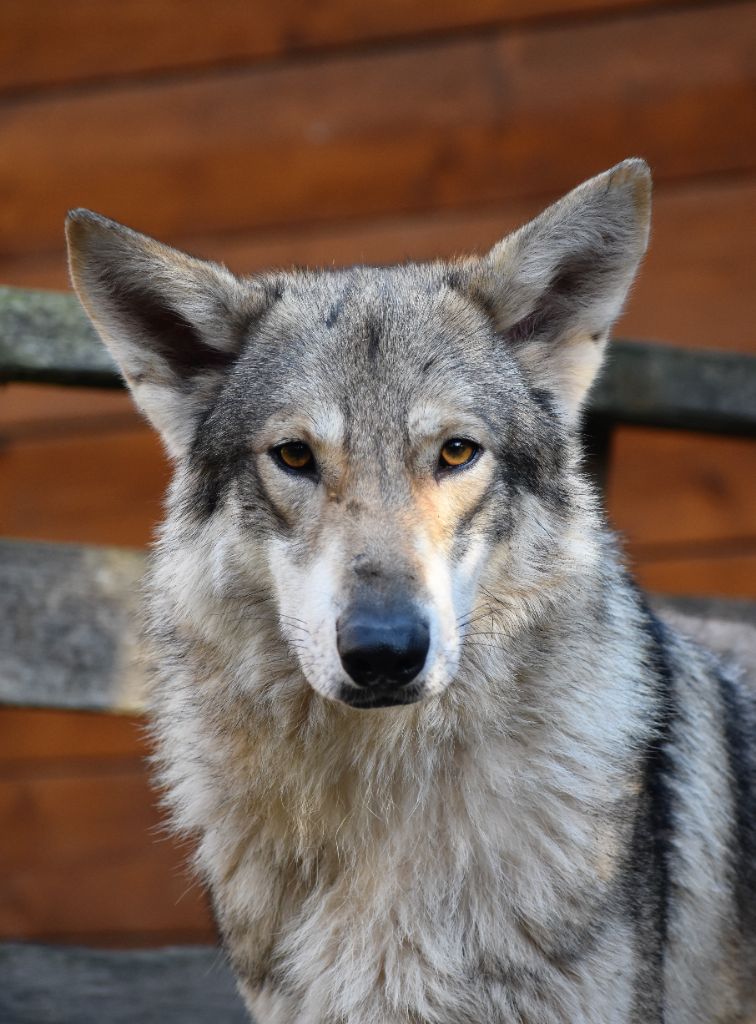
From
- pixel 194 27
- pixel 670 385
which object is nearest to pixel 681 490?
pixel 670 385

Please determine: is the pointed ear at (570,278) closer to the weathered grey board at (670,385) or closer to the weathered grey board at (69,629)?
the weathered grey board at (670,385)

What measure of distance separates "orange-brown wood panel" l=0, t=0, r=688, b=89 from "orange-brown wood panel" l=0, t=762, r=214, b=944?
10.7 feet

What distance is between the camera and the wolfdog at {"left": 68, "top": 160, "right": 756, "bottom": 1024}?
99.3 inches

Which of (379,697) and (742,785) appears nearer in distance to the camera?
(379,697)

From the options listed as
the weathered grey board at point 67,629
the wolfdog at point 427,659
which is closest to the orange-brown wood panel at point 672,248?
the weathered grey board at point 67,629

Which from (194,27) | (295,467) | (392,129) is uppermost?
(194,27)

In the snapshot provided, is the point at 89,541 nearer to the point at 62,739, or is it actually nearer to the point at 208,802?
the point at 62,739

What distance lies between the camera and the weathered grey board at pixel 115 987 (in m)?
3.19

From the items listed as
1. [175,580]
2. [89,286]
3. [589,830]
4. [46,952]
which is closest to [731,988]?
[589,830]

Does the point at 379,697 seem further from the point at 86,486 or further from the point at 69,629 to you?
the point at 86,486

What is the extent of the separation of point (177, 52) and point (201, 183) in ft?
1.91

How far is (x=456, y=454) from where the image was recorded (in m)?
2.63

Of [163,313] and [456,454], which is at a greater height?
[163,313]

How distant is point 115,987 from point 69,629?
1030 millimetres
